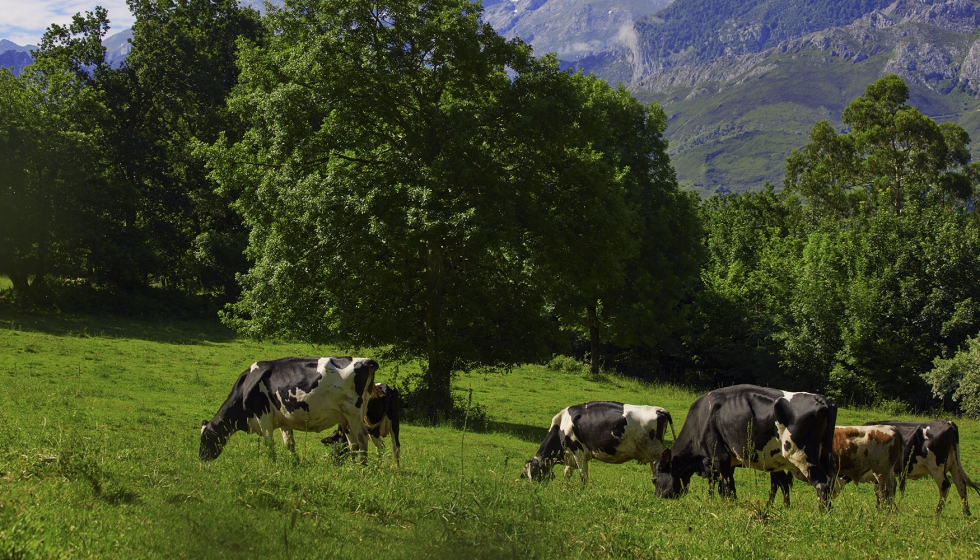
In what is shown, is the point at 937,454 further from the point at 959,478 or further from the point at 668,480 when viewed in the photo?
the point at 668,480

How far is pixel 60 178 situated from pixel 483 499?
3802 cm

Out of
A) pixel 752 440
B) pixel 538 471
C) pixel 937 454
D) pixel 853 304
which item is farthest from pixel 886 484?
pixel 853 304

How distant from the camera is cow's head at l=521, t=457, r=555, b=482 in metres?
12.6

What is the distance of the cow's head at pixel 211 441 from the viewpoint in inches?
423

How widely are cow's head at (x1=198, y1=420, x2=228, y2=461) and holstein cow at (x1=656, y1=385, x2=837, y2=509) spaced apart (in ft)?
22.6

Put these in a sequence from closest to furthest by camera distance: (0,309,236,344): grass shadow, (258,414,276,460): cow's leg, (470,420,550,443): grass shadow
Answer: (258,414,276,460): cow's leg, (470,420,550,443): grass shadow, (0,309,236,344): grass shadow

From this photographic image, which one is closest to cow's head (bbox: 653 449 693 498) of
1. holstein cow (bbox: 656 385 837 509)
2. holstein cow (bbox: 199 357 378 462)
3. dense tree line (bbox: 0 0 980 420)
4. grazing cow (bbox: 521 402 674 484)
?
holstein cow (bbox: 656 385 837 509)

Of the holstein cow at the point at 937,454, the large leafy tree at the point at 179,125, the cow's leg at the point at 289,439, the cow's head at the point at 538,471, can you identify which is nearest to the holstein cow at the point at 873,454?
the holstein cow at the point at 937,454

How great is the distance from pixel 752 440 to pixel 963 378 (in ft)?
81.9

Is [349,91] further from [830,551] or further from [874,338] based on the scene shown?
[874,338]

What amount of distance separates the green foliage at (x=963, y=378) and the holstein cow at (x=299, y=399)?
28294mm

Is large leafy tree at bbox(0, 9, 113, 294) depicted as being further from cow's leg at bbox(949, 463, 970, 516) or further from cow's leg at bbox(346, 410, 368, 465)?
cow's leg at bbox(949, 463, 970, 516)

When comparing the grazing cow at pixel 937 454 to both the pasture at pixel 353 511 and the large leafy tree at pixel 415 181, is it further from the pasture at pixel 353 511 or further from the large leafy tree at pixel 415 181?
the large leafy tree at pixel 415 181

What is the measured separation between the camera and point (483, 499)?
8.44 metres
